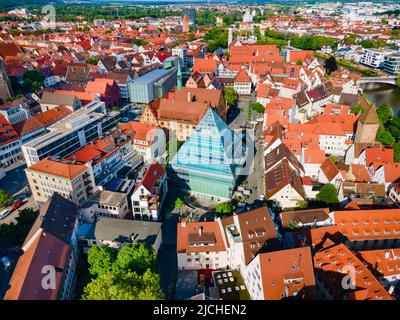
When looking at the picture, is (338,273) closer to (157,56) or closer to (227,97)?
(227,97)

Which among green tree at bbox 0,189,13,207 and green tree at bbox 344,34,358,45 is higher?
green tree at bbox 344,34,358,45

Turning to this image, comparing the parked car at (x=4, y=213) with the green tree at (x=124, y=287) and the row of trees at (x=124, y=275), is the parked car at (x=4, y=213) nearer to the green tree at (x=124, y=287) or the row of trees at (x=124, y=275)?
the row of trees at (x=124, y=275)

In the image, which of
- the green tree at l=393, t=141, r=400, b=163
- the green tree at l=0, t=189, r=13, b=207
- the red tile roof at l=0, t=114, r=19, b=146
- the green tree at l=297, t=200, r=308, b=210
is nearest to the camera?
the green tree at l=297, t=200, r=308, b=210

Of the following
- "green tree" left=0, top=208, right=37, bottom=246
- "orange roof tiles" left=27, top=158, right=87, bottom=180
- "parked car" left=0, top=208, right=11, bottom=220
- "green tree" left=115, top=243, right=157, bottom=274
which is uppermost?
"orange roof tiles" left=27, top=158, right=87, bottom=180

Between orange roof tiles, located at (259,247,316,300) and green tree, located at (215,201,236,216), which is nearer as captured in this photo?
orange roof tiles, located at (259,247,316,300)

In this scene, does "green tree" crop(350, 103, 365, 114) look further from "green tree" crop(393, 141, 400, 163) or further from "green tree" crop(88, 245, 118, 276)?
"green tree" crop(88, 245, 118, 276)

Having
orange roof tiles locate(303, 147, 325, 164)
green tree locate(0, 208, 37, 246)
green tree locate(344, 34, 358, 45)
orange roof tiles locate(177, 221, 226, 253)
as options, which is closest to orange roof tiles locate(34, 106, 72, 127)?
green tree locate(0, 208, 37, 246)

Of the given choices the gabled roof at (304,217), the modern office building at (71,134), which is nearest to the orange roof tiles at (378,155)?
the gabled roof at (304,217)

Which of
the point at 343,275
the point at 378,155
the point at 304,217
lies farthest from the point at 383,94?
the point at 343,275
